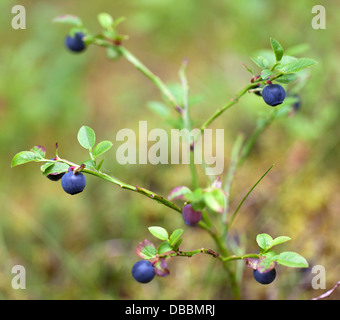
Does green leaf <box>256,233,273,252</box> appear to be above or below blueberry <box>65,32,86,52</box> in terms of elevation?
below

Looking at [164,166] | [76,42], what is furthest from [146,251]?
[164,166]

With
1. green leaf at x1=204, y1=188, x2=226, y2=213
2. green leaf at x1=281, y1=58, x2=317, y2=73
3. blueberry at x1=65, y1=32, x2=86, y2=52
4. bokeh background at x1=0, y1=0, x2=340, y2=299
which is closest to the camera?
green leaf at x1=204, y1=188, x2=226, y2=213

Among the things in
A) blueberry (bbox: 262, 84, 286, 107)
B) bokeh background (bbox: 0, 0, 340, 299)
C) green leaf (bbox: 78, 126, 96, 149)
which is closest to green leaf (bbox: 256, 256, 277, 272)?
blueberry (bbox: 262, 84, 286, 107)

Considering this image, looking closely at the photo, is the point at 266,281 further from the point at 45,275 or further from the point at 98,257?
the point at 45,275

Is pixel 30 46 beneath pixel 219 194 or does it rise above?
above

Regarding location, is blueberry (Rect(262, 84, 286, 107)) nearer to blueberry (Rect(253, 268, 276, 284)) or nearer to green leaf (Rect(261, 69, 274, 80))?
green leaf (Rect(261, 69, 274, 80))

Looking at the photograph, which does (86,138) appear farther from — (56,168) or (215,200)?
(215,200)
